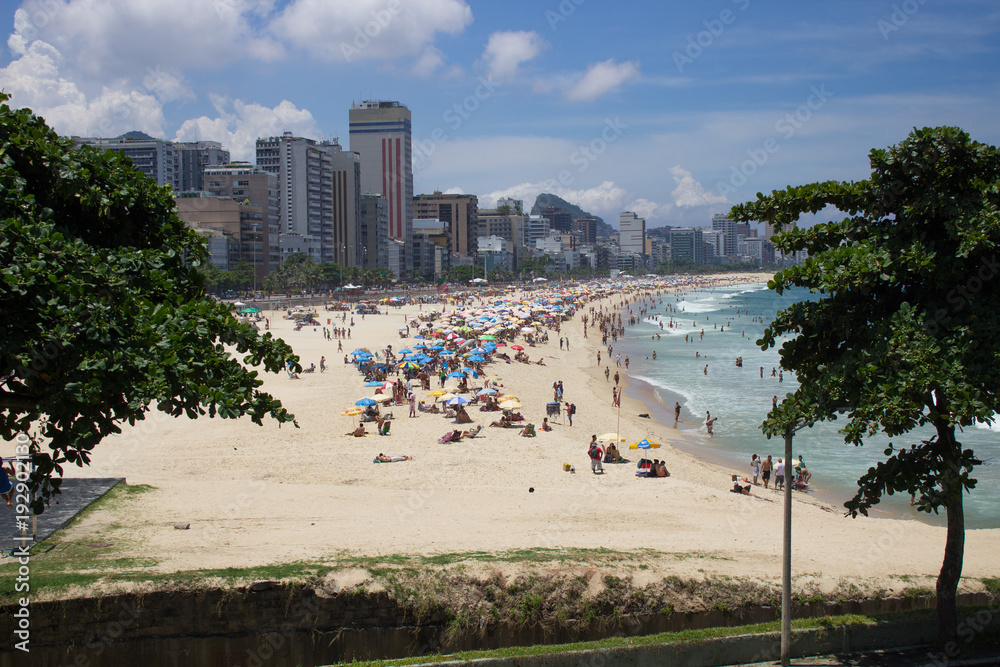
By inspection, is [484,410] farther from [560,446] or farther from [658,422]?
[658,422]

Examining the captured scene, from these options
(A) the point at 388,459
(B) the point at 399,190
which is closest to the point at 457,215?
(B) the point at 399,190

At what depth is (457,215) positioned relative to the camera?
194m

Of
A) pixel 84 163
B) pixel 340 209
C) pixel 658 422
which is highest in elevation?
pixel 340 209

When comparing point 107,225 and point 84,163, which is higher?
point 84,163

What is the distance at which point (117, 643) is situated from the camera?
8.20m

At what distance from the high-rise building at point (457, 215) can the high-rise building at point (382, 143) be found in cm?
1358

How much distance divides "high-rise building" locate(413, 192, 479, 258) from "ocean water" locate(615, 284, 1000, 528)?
13548 centimetres

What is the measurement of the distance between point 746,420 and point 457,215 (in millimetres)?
171188

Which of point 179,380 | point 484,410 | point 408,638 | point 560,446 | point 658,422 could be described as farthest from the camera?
point 658,422

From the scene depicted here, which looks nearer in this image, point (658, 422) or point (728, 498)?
point (728, 498)

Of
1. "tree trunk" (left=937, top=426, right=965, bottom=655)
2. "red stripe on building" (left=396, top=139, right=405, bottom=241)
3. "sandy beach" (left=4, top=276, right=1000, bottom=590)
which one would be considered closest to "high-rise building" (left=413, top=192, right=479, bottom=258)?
"red stripe on building" (left=396, top=139, right=405, bottom=241)

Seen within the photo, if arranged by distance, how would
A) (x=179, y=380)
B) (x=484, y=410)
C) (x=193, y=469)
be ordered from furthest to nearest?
(x=484, y=410) → (x=193, y=469) → (x=179, y=380)

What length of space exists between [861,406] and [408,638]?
5.91 meters

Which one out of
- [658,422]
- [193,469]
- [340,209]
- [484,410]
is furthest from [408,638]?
[340,209]
